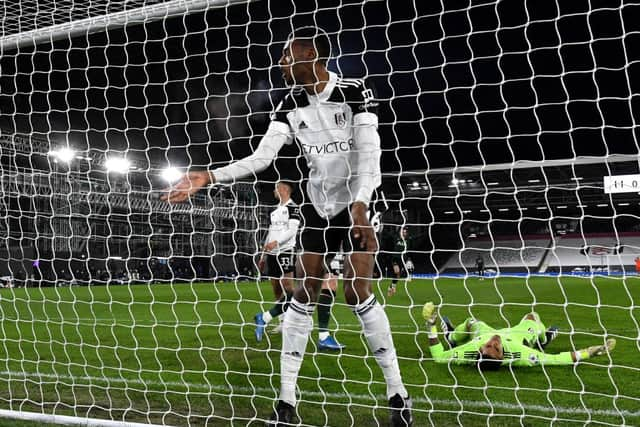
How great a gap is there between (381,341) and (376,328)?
63 millimetres

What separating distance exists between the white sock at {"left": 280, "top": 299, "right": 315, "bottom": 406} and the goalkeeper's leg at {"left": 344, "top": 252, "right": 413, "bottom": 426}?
23 centimetres

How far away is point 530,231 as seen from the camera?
3178 centimetres

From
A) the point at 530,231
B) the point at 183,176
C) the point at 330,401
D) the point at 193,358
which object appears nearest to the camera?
the point at 183,176

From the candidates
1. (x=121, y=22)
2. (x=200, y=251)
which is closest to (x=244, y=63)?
(x=121, y=22)

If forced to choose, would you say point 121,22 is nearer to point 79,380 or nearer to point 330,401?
A: point 79,380

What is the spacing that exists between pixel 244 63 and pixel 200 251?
2471 cm

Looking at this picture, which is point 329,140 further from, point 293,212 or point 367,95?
point 293,212

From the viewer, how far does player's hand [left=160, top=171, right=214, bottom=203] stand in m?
2.65

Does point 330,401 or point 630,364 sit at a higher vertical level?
point 330,401

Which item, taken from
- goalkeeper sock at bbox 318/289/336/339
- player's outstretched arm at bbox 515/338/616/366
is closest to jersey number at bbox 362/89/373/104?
player's outstretched arm at bbox 515/338/616/366

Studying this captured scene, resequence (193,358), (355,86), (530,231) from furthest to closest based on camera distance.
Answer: (530,231)
(193,358)
(355,86)

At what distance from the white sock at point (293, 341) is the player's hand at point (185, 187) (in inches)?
28.1

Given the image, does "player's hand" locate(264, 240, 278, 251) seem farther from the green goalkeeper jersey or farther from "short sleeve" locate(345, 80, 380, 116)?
"short sleeve" locate(345, 80, 380, 116)

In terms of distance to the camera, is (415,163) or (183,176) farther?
(415,163)
